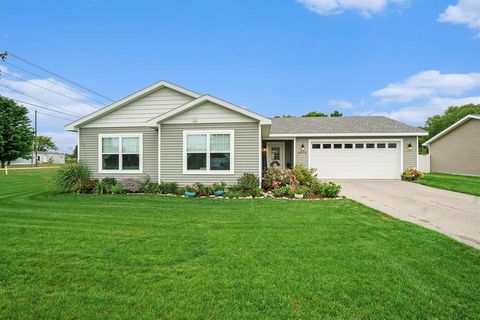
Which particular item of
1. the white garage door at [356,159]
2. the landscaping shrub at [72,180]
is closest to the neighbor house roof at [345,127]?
the white garage door at [356,159]

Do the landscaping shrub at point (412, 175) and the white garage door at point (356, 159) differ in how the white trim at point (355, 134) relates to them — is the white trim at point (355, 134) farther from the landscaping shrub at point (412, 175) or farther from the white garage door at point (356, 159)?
the landscaping shrub at point (412, 175)

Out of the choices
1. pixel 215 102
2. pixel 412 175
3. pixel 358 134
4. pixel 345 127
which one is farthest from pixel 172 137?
pixel 412 175

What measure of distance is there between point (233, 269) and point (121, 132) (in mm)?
10507

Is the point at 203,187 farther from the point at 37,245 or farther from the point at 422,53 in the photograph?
the point at 422,53

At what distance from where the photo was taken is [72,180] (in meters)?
11.5

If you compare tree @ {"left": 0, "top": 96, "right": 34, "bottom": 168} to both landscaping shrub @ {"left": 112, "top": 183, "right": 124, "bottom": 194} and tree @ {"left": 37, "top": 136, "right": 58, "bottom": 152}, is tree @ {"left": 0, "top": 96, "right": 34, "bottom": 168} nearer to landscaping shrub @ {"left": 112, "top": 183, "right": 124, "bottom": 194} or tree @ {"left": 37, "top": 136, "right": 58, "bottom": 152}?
tree @ {"left": 37, "top": 136, "right": 58, "bottom": 152}

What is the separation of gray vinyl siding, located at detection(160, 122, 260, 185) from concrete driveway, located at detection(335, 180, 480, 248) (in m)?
4.22

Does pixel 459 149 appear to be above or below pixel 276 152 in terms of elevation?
above

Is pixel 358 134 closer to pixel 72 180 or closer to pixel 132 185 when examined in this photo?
pixel 132 185

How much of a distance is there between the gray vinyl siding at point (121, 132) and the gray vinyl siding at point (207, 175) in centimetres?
91

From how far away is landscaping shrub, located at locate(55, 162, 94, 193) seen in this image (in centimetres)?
1138

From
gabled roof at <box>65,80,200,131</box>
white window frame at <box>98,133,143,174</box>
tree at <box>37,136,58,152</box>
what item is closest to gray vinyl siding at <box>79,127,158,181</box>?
white window frame at <box>98,133,143,174</box>

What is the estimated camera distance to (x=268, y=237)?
5188 mm

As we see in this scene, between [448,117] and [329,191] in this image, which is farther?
[448,117]
